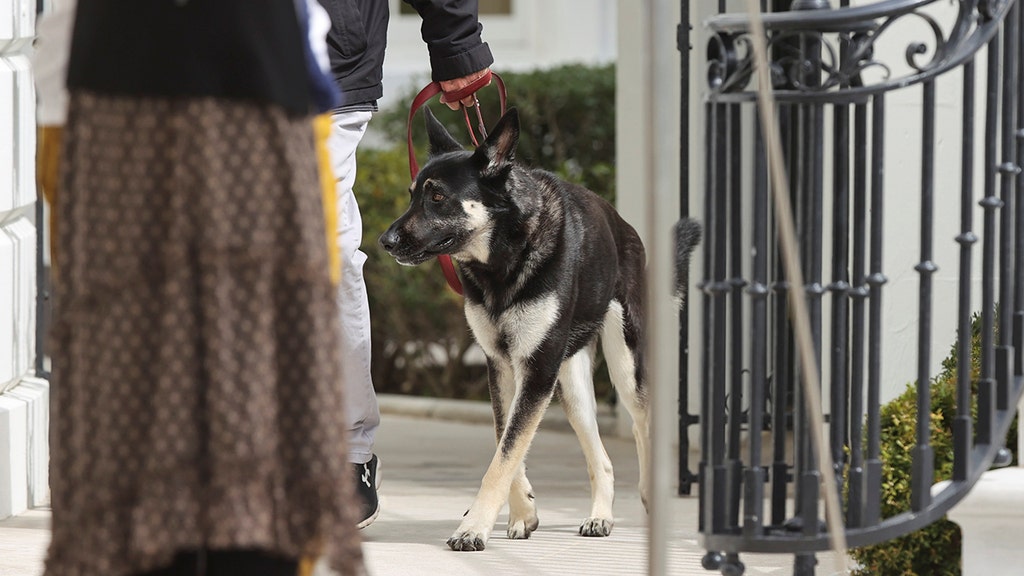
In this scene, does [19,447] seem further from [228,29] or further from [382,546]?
[228,29]

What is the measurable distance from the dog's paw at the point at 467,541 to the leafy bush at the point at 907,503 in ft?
3.91

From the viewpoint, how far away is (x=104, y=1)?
219cm

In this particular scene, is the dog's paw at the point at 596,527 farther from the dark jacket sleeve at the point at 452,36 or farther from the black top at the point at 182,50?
the black top at the point at 182,50

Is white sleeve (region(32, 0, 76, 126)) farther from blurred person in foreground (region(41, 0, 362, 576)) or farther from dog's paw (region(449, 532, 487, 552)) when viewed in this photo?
dog's paw (region(449, 532, 487, 552))

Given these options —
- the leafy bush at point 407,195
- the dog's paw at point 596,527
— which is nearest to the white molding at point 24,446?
the dog's paw at point 596,527

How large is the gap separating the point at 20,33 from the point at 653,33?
134 inches

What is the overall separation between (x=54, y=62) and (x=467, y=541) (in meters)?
2.45

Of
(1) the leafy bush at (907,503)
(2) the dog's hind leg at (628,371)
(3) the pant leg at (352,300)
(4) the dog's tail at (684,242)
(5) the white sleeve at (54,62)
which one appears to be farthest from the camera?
(4) the dog's tail at (684,242)

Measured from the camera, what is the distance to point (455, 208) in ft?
14.9

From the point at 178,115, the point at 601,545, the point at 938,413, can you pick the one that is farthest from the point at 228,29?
the point at 601,545

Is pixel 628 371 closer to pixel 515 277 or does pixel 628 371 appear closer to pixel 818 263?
pixel 515 277

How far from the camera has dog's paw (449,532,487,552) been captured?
4.41m

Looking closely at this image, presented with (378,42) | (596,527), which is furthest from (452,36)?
(596,527)

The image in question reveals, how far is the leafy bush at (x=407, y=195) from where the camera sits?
831 centimetres
